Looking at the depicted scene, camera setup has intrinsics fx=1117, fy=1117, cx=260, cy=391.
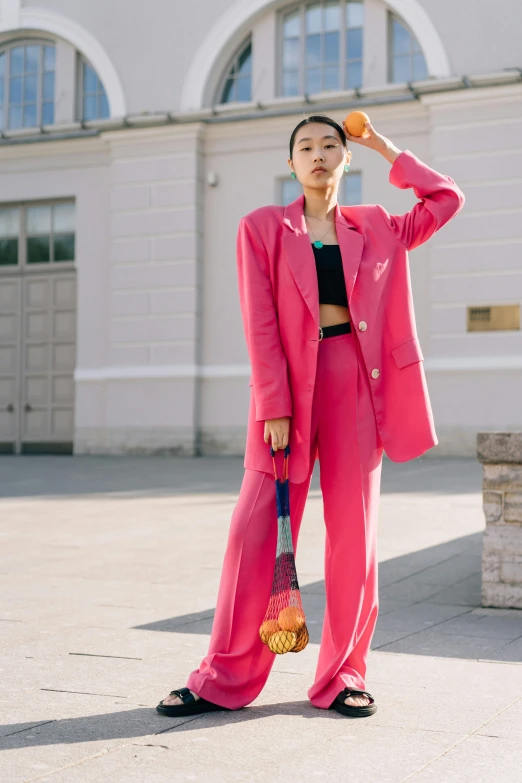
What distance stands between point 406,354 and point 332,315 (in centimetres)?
26

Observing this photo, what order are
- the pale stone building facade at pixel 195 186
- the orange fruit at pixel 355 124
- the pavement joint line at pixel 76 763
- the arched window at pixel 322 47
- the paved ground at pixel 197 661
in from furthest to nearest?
the arched window at pixel 322 47 < the pale stone building facade at pixel 195 186 < the orange fruit at pixel 355 124 < the paved ground at pixel 197 661 < the pavement joint line at pixel 76 763

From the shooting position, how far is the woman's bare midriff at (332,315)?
334 centimetres

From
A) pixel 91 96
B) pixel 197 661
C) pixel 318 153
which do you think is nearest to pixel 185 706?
pixel 197 661

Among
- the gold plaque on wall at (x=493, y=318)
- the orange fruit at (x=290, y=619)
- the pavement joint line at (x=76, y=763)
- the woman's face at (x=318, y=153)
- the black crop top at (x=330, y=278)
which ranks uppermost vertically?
the gold plaque on wall at (x=493, y=318)

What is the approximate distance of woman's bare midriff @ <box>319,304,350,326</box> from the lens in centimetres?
334

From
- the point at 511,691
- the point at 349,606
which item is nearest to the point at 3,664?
the point at 349,606

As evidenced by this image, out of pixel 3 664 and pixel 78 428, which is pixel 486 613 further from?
pixel 78 428

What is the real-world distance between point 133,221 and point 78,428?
3425 mm

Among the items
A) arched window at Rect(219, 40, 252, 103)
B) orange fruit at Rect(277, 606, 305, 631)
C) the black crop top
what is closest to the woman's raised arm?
the black crop top

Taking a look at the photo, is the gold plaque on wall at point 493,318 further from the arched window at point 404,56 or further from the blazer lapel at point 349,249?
the blazer lapel at point 349,249

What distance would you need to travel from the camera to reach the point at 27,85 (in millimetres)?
18609

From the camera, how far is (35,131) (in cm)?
1808

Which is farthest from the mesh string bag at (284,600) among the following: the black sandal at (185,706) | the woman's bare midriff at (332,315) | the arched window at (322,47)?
the arched window at (322,47)

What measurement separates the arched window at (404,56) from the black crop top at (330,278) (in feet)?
44.9
